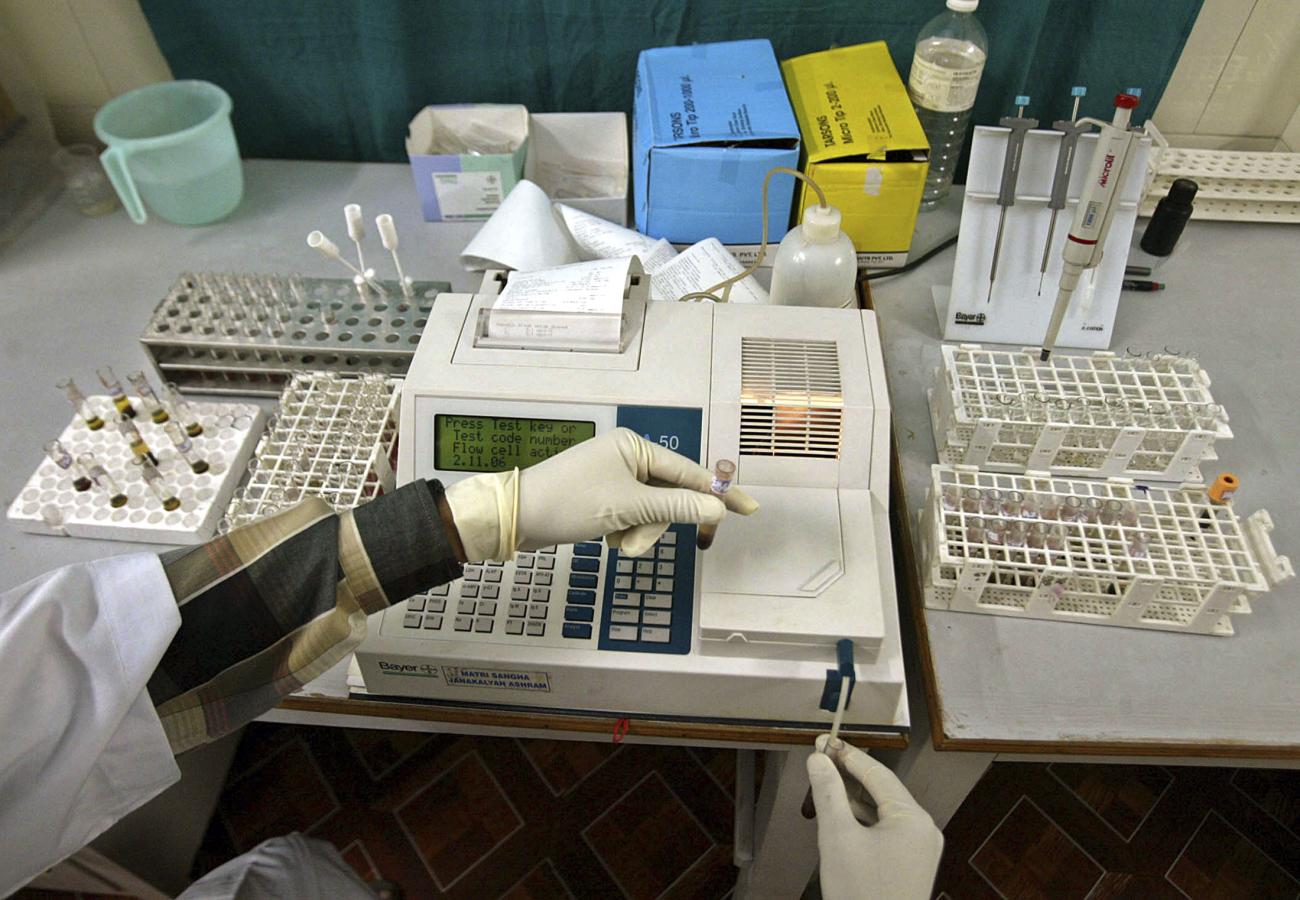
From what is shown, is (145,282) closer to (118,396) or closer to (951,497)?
(118,396)

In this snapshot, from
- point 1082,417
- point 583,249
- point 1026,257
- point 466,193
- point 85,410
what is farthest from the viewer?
point 466,193

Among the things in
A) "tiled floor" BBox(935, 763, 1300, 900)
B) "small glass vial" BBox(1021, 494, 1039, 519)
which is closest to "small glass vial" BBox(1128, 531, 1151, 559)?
"small glass vial" BBox(1021, 494, 1039, 519)

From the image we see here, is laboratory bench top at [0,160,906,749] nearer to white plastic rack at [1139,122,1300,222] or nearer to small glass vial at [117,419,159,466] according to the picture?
small glass vial at [117,419,159,466]

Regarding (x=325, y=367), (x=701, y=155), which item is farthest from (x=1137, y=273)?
(x=325, y=367)

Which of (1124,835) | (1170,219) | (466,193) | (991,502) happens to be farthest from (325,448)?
(1124,835)

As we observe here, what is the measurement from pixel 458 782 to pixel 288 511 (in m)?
1.13

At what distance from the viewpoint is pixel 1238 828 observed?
65.4 inches

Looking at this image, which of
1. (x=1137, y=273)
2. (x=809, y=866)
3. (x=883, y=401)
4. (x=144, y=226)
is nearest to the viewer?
(x=883, y=401)

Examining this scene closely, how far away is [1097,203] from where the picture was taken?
3.78ft

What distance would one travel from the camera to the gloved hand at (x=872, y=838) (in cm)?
84

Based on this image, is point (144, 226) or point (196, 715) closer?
point (196, 715)

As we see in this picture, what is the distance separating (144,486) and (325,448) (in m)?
0.26

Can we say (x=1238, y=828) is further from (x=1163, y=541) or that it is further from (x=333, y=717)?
(x=333, y=717)

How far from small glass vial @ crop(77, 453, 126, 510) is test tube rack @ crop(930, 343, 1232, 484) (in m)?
1.12
